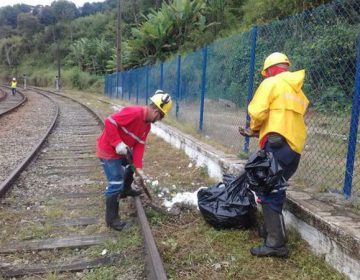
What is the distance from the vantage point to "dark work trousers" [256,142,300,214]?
13.3ft

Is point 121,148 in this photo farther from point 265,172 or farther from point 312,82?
point 312,82

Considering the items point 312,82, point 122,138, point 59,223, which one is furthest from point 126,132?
point 312,82

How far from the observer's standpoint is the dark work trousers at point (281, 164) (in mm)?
4039

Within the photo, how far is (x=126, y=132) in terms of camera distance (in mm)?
4988

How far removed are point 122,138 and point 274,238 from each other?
6.70ft

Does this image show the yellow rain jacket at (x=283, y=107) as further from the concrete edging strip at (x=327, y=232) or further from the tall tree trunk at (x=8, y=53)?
the tall tree trunk at (x=8, y=53)

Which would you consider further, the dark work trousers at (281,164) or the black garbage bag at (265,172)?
the dark work trousers at (281,164)

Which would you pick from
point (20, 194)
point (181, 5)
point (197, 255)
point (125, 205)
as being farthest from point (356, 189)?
point (181, 5)

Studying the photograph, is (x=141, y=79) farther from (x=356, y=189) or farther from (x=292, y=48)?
(x=356, y=189)

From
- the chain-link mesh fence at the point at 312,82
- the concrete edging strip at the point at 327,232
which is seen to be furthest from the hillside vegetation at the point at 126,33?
the concrete edging strip at the point at 327,232

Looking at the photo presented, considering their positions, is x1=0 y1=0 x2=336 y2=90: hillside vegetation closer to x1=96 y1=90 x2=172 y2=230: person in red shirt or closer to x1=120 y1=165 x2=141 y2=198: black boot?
x1=120 y1=165 x2=141 y2=198: black boot

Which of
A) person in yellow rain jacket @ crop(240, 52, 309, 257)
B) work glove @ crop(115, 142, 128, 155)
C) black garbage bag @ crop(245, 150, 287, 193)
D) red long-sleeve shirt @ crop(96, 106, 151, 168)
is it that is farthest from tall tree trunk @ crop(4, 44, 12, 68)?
black garbage bag @ crop(245, 150, 287, 193)

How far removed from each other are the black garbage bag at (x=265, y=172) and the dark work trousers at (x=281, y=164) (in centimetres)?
8

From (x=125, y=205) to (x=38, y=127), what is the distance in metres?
10.1
